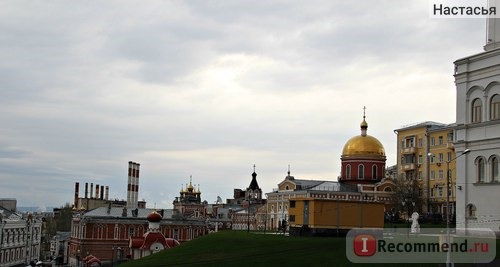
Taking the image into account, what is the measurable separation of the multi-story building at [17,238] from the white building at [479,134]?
172 ft

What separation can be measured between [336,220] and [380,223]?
3473 mm

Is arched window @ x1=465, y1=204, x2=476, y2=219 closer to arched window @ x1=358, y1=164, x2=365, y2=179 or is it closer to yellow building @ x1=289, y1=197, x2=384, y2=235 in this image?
yellow building @ x1=289, y1=197, x2=384, y2=235

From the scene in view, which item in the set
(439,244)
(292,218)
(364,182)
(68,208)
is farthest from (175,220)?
(68,208)

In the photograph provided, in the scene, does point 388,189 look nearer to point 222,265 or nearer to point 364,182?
point 364,182

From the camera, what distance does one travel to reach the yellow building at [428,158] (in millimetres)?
79438

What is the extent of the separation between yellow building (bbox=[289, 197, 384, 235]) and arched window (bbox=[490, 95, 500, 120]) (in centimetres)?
1032

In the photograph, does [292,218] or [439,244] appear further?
[292,218]

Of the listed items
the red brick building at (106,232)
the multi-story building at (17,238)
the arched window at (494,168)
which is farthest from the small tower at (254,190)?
the arched window at (494,168)

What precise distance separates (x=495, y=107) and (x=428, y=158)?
42.4m

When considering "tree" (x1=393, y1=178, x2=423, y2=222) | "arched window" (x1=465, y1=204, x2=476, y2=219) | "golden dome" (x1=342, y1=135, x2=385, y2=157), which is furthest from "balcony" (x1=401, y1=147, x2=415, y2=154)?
"arched window" (x1=465, y1=204, x2=476, y2=219)

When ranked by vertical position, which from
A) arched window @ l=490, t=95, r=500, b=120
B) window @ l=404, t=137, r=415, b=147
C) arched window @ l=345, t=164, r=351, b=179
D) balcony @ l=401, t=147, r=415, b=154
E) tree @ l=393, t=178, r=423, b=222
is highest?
window @ l=404, t=137, r=415, b=147

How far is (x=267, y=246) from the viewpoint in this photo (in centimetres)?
3756

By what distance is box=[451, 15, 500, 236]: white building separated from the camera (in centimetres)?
3994

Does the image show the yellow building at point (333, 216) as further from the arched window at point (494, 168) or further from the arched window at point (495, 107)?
the arched window at point (495, 107)
